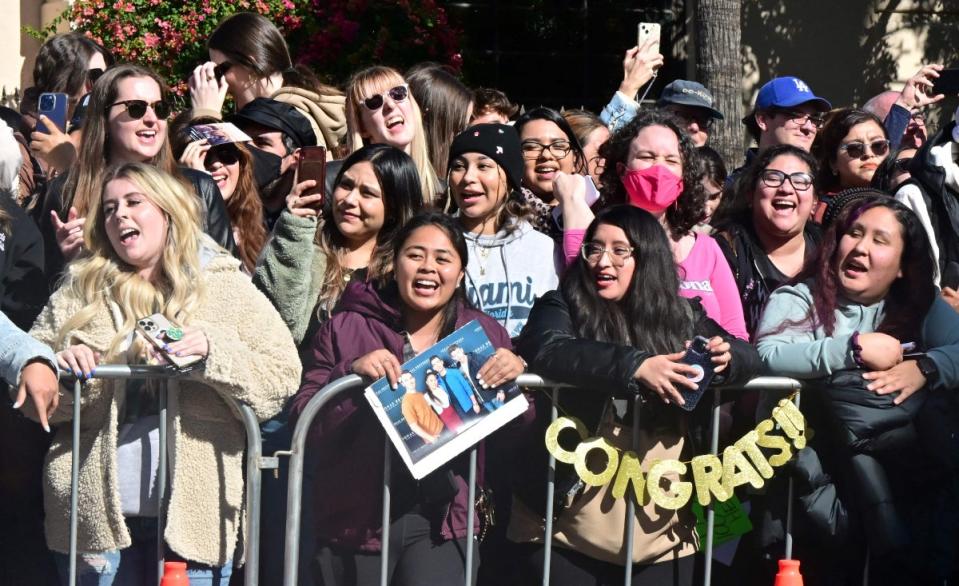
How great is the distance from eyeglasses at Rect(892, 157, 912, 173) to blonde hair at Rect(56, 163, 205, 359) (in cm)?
332

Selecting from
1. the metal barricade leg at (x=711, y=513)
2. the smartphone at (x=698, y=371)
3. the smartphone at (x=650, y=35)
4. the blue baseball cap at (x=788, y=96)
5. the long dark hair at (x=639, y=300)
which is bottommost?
the metal barricade leg at (x=711, y=513)

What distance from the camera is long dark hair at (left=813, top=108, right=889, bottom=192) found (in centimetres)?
659

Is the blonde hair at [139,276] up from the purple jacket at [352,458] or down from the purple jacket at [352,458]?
up

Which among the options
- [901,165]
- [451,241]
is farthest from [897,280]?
[451,241]

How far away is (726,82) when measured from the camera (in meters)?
9.26

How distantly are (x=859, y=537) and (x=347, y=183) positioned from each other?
7.64ft

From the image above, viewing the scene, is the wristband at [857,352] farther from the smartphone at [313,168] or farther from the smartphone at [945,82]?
the smartphone at [945,82]

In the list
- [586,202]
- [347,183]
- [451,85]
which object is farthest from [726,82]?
[347,183]

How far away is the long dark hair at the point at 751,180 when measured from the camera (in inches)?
225

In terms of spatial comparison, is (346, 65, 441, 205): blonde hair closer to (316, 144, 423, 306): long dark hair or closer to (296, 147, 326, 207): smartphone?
(316, 144, 423, 306): long dark hair

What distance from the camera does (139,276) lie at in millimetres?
4738

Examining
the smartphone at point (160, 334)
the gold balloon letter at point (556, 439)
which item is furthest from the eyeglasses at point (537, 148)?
the smartphone at point (160, 334)

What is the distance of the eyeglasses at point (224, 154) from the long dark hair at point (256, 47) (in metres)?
1.15

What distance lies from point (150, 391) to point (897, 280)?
2.69m
